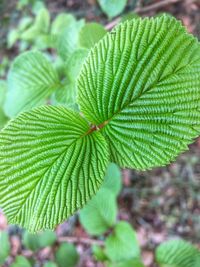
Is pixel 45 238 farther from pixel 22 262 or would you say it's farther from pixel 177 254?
pixel 177 254

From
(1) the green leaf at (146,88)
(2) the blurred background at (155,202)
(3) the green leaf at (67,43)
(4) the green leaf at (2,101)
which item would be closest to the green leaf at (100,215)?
(2) the blurred background at (155,202)

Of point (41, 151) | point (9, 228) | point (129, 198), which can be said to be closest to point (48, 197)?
point (41, 151)

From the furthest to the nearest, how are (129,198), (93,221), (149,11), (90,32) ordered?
(149,11) < (129,198) < (93,221) < (90,32)

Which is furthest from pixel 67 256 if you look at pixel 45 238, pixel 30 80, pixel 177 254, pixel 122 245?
pixel 30 80

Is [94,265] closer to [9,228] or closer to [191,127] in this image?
[9,228]

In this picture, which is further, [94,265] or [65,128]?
[94,265]

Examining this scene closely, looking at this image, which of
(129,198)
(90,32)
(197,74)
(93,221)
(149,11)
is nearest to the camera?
(197,74)
